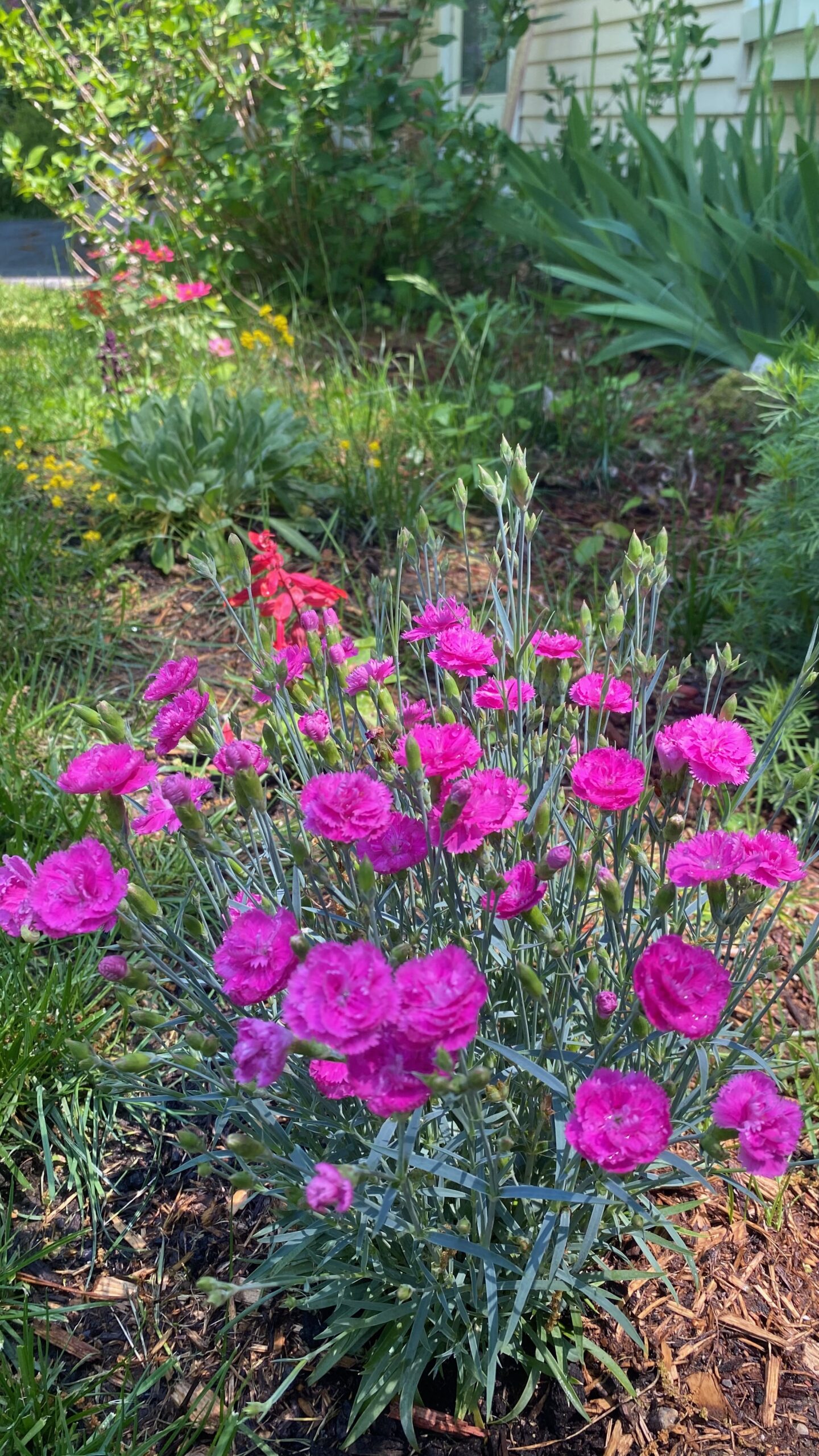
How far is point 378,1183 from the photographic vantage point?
1104mm

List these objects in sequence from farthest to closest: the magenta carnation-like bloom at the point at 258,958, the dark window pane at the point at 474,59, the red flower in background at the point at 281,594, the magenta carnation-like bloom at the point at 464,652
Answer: the dark window pane at the point at 474,59 → the red flower in background at the point at 281,594 → the magenta carnation-like bloom at the point at 464,652 → the magenta carnation-like bloom at the point at 258,958

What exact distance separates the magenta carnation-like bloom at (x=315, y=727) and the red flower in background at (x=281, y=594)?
0.96m

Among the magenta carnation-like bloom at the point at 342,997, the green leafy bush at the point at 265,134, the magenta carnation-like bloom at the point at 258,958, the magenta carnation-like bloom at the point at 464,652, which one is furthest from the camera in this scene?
the green leafy bush at the point at 265,134

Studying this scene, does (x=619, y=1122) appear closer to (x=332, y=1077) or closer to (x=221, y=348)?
(x=332, y=1077)

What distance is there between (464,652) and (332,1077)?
→ 0.48 meters

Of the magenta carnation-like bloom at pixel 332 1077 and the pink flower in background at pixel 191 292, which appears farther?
the pink flower in background at pixel 191 292

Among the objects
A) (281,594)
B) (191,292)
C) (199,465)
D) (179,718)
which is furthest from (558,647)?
(191,292)

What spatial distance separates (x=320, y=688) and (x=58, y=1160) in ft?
2.79

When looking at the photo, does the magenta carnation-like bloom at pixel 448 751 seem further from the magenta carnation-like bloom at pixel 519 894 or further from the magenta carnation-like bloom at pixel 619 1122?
the magenta carnation-like bloom at pixel 619 1122

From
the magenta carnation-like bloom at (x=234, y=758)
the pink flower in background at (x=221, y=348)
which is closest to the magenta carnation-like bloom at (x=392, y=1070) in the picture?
the magenta carnation-like bloom at (x=234, y=758)

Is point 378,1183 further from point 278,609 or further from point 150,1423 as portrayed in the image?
point 278,609

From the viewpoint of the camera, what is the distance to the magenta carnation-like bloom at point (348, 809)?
964 millimetres

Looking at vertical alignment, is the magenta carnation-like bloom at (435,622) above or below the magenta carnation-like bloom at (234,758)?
above

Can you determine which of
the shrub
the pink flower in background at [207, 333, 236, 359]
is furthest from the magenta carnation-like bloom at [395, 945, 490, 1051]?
the pink flower in background at [207, 333, 236, 359]
